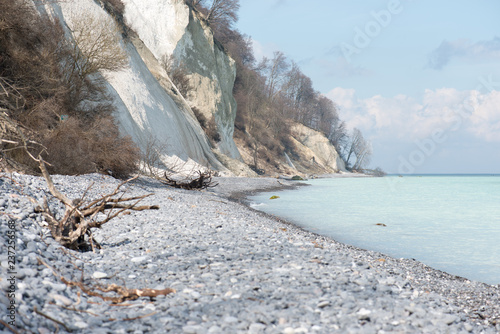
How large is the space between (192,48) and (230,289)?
1066 inches

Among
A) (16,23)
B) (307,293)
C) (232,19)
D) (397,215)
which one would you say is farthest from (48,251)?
(232,19)

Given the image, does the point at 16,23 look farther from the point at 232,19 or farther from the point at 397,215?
the point at 232,19

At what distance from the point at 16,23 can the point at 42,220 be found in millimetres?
9489

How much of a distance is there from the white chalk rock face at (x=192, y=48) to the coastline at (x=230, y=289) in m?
23.7

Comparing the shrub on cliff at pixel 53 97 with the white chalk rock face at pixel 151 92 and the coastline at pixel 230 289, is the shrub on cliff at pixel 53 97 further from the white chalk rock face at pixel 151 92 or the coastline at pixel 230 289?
the coastline at pixel 230 289

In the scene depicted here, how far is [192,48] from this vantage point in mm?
27656

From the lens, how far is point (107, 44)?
14062 millimetres

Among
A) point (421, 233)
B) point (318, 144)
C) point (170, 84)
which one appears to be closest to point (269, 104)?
point (318, 144)

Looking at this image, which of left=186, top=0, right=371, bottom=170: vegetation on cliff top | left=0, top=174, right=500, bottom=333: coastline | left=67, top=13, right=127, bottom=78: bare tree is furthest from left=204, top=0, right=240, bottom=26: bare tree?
left=0, top=174, right=500, bottom=333: coastline

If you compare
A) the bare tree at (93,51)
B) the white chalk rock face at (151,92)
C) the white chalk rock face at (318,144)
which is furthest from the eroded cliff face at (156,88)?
the white chalk rock face at (318,144)

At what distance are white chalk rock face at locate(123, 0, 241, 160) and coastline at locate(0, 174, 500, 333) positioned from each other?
77.6 feet

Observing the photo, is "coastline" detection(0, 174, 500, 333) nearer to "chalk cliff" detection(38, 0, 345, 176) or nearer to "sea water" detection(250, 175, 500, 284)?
"sea water" detection(250, 175, 500, 284)

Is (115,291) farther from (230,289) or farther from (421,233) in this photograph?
(421,233)

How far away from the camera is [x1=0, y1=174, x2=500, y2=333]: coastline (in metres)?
2.41
